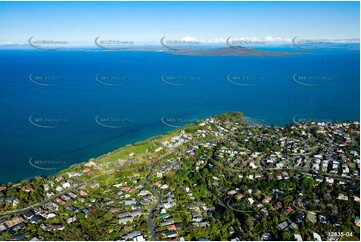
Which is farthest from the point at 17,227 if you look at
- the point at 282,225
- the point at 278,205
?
the point at 278,205

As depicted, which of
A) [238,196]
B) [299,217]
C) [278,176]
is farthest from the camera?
[278,176]

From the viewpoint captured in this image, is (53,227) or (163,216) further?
(163,216)

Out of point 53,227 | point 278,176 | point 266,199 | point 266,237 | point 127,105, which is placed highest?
point 127,105

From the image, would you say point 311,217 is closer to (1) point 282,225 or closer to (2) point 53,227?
(1) point 282,225

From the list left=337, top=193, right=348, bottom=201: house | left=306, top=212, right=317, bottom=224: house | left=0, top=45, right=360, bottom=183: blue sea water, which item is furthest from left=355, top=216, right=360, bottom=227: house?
left=0, top=45, right=360, bottom=183: blue sea water

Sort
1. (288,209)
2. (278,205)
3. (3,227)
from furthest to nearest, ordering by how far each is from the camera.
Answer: (278,205)
(288,209)
(3,227)

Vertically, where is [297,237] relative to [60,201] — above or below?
below

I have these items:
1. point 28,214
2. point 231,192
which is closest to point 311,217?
point 231,192

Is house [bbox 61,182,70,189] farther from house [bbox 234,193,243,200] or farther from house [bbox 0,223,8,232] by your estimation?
house [bbox 234,193,243,200]
